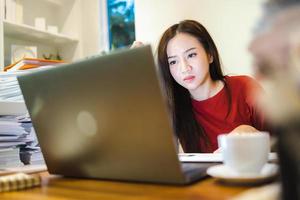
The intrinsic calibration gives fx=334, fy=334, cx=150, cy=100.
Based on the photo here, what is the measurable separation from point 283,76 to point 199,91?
1535 mm

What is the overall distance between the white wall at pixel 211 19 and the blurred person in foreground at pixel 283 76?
1.89m

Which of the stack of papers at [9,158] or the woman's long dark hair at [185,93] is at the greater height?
the woman's long dark hair at [185,93]

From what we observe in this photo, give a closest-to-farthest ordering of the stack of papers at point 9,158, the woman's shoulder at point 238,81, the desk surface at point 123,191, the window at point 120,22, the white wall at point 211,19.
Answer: the desk surface at point 123,191 → the stack of papers at point 9,158 → the woman's shoulder at point 238,81 → the white wall at point 211,19 → the window at point 120,22

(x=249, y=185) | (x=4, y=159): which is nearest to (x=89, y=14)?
(x=4, y=159)

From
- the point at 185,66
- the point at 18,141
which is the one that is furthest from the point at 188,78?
the point at 18,141

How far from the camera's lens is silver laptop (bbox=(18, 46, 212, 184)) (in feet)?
1.74

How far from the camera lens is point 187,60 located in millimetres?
1676

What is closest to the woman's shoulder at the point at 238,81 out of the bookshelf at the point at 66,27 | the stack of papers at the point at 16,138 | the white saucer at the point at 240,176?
the stack of papers at the point at 16,138

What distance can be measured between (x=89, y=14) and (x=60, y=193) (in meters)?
2.50

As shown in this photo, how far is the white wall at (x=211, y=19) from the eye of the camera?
2271mm

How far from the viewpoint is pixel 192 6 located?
249cm

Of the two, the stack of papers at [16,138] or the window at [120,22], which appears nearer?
the stack of papers at [16,138]

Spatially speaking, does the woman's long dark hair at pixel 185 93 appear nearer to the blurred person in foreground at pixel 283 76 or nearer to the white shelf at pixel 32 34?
the white shelf at pixel 32 34

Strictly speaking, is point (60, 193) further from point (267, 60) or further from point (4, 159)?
point (4, 159)
